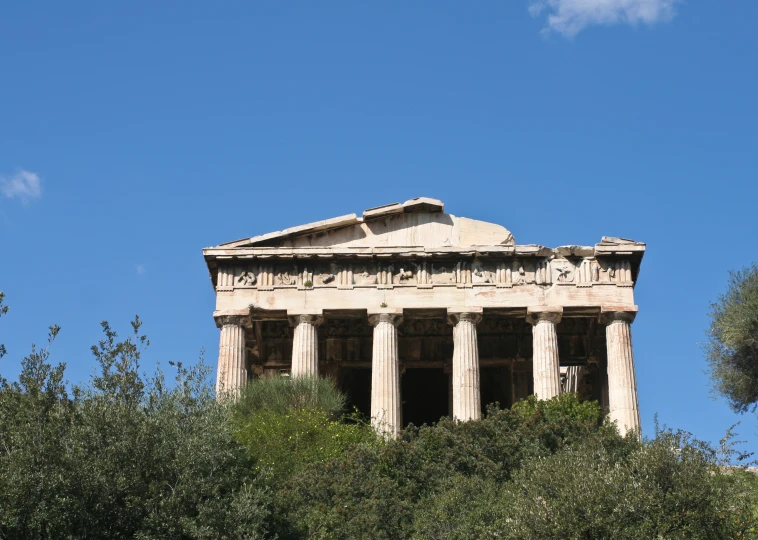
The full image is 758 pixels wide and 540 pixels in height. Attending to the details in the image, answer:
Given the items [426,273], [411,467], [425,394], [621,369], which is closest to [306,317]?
[426,273]

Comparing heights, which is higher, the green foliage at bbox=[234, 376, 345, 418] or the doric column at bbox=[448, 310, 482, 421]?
the doric column at bbox=[448, 310, 482, 421]

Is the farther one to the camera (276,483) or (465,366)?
(465,366)

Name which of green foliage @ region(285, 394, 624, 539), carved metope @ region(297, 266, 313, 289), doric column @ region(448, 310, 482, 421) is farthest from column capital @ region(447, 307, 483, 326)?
green foliage @ region(285, 394, 624, 539)

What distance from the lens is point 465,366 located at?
44062 millimetres

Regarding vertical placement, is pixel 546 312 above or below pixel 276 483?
above

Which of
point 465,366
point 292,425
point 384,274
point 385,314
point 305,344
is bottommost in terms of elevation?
point 292,425

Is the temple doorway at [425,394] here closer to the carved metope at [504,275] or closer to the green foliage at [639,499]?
the carved metope at [504,275]

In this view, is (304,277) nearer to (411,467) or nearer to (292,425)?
(292,425)

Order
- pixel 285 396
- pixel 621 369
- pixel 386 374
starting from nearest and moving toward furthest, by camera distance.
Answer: pixel 285 396 < pixel 621 369 < pixel 386 374

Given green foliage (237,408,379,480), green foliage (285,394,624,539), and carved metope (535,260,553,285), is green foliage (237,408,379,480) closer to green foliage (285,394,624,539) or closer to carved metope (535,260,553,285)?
green foliage (285,394,624,539)

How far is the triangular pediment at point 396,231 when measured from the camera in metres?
45.2

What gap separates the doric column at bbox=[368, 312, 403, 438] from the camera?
1702 inches

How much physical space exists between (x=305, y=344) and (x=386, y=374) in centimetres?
261

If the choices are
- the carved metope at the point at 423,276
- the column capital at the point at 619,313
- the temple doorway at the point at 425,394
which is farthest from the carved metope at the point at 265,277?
the column capital at the point at 619,313
